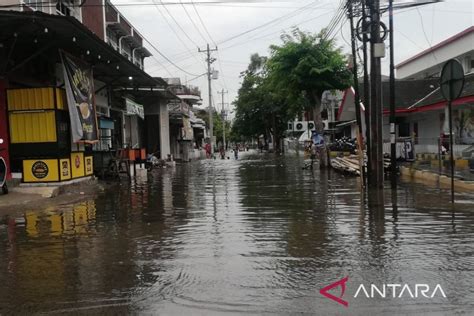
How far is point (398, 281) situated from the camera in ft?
18.1

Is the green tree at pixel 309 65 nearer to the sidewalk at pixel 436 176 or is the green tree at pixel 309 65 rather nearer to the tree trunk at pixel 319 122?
the tree trunk at pixel 319 122

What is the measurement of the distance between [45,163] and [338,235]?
10.7 meters

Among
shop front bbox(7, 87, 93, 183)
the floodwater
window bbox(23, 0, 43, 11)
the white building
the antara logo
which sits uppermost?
the white building

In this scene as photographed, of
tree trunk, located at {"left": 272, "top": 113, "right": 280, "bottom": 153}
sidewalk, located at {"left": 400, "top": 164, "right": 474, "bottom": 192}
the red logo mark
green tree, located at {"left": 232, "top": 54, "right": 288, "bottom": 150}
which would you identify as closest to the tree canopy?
sidewalk, located at {"left": 400, "top": 164, "right": 474, "bottom": 192}

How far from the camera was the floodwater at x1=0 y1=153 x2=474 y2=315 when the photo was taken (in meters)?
4.95

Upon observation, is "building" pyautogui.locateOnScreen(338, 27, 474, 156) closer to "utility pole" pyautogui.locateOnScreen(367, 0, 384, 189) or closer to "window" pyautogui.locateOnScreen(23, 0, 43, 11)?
"utility pole" pyautogui.locateOnScreen(367, 0, 384, 189)

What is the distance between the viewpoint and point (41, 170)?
51.1ft

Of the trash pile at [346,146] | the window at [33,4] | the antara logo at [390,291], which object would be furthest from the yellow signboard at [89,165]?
the trash pile at [346,146]

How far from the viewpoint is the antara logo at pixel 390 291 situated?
16.5ft

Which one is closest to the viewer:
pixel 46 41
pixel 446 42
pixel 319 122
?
pixel 46 41

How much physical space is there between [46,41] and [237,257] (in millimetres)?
11229

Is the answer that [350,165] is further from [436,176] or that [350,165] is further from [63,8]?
[63,8]

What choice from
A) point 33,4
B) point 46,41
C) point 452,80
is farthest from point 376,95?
point 33,4

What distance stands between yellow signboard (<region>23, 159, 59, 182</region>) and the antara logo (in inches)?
481
